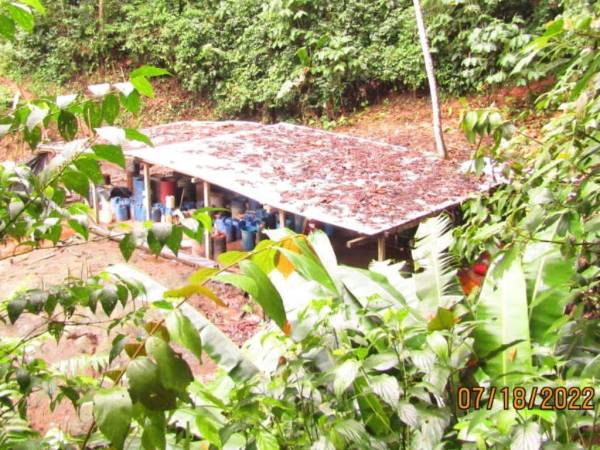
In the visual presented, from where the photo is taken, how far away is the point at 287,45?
14.4 metres

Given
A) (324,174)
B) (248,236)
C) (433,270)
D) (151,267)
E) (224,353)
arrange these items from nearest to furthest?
(224,353) < (433,270) < (324,174) < (248,236) < (151,267)

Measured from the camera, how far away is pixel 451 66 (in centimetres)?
1222

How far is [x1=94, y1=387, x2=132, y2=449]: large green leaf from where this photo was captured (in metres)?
0.80

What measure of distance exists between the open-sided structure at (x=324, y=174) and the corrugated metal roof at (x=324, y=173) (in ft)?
0.04

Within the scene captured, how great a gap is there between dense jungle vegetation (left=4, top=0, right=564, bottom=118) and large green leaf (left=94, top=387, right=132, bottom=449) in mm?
10882

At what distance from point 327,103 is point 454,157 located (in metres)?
5.01

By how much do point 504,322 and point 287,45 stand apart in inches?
529

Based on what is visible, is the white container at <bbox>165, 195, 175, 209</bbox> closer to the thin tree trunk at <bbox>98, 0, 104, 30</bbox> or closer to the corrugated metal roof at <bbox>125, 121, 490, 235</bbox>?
the corrugated metal roof at <bbox>125, 121, 490, 235</bbox>

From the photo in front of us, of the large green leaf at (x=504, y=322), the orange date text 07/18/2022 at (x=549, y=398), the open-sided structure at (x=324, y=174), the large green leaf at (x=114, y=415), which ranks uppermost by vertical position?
the large green leaf at (x=114, y=415)

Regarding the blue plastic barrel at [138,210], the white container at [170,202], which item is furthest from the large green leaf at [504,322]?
the blue plastic barrel at [138,210]

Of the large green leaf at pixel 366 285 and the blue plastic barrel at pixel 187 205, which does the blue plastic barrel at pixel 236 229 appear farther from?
the large green leaf at pixel 366 285

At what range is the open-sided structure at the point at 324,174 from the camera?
21.3 feet

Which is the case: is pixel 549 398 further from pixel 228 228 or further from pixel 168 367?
pixel 228 228

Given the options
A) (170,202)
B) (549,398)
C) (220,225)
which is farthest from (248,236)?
(549,398)
